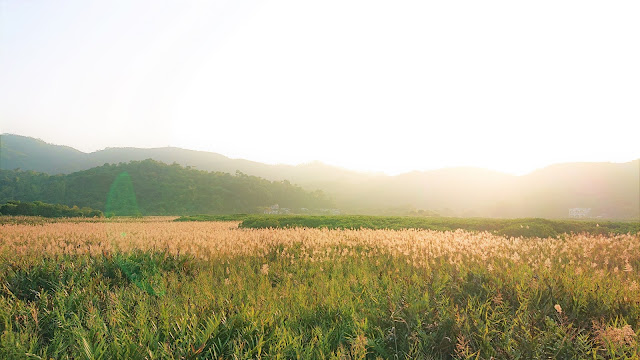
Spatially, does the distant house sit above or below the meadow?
below

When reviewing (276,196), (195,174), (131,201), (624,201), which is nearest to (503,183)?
(624,201)

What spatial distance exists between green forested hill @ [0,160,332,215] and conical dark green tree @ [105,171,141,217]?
353 millimetres

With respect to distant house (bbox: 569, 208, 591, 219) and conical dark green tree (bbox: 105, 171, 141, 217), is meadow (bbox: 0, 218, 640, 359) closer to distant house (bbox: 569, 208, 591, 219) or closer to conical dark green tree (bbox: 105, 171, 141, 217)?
distant house (bbox: 569, 208, 591, 219)

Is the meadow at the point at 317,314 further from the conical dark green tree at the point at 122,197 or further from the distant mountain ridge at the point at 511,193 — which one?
the conical dark green tree at the point at 122,197

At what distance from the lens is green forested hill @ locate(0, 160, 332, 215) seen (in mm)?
82562

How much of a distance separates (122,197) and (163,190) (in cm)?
1039

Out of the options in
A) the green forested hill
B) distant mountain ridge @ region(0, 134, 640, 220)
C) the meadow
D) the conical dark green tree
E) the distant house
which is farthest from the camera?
the green forested hill

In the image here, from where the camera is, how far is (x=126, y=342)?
3.07 m

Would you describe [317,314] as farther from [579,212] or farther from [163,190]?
[163,190]

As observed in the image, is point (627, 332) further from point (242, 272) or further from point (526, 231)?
point (526, 231)

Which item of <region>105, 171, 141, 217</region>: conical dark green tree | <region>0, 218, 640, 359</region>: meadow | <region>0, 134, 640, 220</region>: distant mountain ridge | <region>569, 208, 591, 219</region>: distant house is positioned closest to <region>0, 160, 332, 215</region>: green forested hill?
<region>105, 171, 141, 217</region>: conical dark green tree

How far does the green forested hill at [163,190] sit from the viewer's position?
8256cm

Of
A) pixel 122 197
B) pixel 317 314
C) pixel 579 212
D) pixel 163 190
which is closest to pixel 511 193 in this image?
pixel 579 212

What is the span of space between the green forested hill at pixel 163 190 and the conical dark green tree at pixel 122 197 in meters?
0.35
